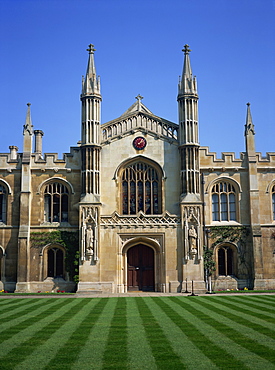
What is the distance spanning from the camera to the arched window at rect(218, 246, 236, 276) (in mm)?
34125

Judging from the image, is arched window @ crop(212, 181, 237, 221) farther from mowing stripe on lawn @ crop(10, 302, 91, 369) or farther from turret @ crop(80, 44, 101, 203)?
Answer: mowing stripe on lawn @ crop(10, 302, 91, 369)

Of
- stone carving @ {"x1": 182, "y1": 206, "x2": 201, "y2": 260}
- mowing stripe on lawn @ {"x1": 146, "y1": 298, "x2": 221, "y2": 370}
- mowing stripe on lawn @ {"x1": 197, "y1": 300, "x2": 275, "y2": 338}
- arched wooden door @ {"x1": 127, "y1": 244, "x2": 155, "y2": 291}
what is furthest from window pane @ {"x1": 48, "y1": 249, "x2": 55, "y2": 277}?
mowing stripe on lawn @ {"x1": 146, "y1": 298, "x2": 221, "y2": 370}

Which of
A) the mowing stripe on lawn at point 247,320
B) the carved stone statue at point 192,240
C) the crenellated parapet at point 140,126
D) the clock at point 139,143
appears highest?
the crenellated parapet at point 140,126

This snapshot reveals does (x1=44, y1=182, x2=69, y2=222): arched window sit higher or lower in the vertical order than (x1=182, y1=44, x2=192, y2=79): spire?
lower

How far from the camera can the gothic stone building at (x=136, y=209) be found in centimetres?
3256

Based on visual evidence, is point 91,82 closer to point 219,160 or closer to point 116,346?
point 219,160

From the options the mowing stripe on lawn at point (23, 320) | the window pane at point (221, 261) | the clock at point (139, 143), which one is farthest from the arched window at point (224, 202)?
the mowing stripe on lawn at point (23, 320)

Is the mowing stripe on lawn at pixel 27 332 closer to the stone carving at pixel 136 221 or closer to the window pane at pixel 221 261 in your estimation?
the stone carving at pixel 136 221

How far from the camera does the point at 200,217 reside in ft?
107

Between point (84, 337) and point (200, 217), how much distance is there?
67.0 feet

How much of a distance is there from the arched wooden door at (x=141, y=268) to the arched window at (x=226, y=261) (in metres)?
4.71

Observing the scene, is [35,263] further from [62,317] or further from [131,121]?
[62,317]

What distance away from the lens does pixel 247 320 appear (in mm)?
15789

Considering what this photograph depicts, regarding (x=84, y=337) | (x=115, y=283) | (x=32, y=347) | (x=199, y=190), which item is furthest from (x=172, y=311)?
(x=199, y=190)
